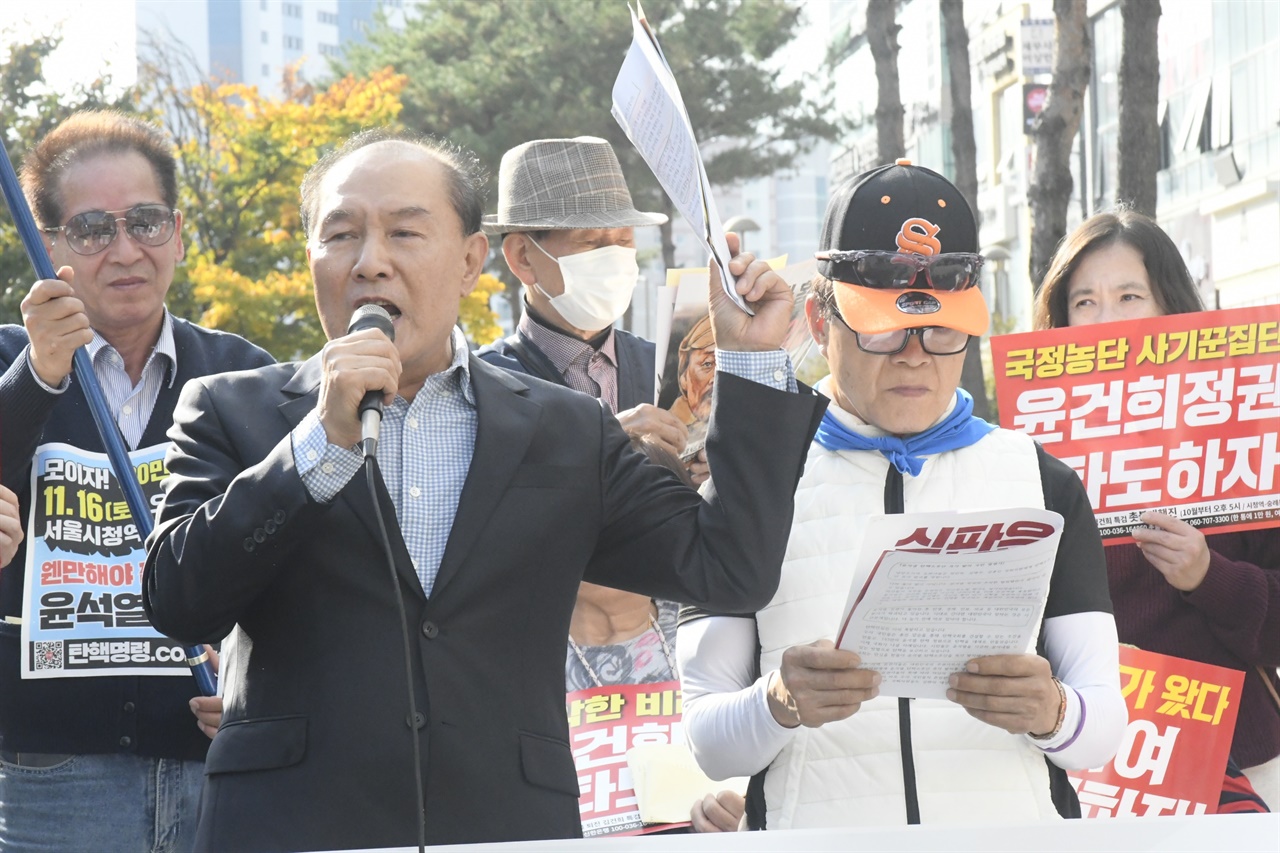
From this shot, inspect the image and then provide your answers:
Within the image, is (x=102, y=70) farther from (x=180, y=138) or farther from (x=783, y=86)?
(x=783, y=86)

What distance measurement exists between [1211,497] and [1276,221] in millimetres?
27444

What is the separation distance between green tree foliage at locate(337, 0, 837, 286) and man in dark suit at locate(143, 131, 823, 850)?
2787 cm

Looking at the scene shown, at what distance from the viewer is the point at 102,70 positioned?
71.8 ft

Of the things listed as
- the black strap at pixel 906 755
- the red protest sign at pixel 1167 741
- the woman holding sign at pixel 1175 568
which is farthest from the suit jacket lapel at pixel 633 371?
the black strap at pixel 906 755

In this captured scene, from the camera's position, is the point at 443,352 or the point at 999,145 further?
the point at 999,145

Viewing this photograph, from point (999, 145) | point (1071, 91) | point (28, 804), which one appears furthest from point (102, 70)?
point (999, 145)

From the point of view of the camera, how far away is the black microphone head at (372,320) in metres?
2.57

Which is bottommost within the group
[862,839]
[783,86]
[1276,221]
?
[862,839]

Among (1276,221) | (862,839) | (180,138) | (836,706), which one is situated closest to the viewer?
(862,839)

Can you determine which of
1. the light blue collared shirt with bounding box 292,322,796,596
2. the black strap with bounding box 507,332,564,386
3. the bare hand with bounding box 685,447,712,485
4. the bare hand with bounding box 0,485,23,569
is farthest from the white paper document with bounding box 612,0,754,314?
the black strap with bounding box 507,332,564,386

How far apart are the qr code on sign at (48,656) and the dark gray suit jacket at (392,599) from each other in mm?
1015

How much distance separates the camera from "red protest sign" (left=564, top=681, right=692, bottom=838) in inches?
154

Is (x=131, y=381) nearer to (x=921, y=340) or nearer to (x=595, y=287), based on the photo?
(x=595, y=287)

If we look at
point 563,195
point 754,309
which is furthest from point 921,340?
point 563,195
